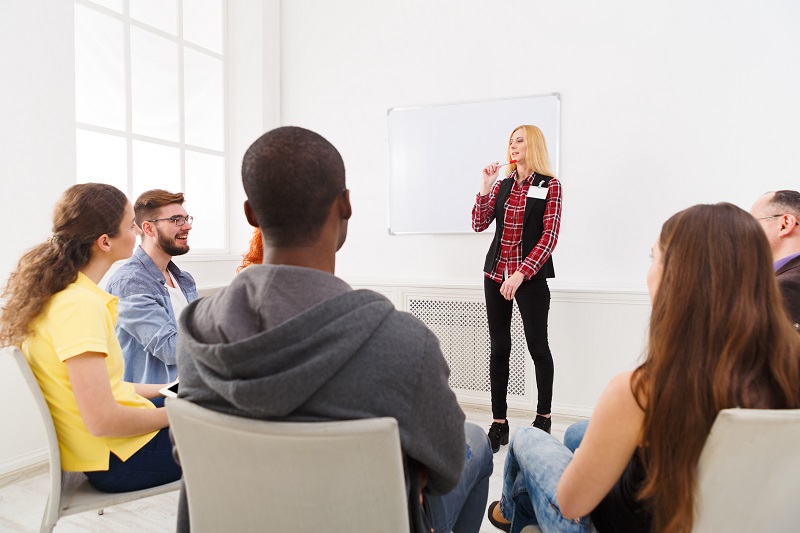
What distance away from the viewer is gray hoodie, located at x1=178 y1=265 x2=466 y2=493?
766 millimetres

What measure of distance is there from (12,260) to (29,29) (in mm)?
1108

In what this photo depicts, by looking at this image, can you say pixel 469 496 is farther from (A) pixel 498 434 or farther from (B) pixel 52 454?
(A) pixel 498 434

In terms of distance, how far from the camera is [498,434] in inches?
112

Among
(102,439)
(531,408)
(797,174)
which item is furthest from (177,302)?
(797,174)

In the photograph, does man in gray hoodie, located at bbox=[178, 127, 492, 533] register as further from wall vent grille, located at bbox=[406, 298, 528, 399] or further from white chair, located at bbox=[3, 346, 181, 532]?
wall vent grille, located at bbox=[406, 298, 528, 399]

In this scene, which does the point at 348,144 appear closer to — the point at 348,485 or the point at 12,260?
the point at 12,260

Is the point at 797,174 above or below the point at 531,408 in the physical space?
above

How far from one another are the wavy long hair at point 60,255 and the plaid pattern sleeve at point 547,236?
187 centimetres

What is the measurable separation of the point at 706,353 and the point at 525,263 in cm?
184

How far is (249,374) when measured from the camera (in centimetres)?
78

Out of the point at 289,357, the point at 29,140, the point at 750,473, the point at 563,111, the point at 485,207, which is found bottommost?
the point at 750,473

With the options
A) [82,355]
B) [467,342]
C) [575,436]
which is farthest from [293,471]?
[467,342]

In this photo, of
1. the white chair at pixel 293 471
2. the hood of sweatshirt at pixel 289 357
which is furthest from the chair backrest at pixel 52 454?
the hood of sweatshirt at pixel 289 357

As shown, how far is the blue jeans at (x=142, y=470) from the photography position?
1.44 metres
